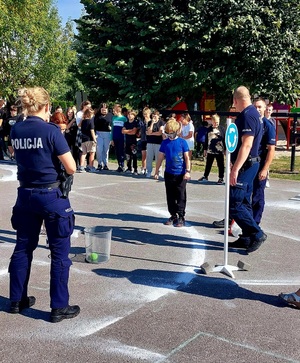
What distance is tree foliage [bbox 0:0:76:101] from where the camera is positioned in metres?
29.7

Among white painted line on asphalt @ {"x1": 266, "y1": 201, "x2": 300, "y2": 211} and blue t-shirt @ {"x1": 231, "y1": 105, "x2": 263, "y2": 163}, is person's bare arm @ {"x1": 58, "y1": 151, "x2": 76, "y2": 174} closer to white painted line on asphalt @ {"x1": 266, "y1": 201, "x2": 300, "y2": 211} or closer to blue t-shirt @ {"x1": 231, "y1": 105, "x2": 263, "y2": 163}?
blue t-shirt @ {"x1": 231, "y1": 105, "x2": 263, "y2": 163}

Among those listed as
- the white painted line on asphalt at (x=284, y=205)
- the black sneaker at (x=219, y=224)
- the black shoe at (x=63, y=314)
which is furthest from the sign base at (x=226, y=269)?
the white painted line on asphalt at (x=284, y=205)

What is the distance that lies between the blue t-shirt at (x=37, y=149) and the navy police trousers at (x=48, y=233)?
131 mm

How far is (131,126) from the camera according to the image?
44.9 feet

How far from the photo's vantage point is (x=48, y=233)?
429cm

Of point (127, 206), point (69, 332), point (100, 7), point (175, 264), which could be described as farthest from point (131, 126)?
point (69, 332)

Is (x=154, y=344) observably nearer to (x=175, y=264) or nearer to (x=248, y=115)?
(x=175, y=264)

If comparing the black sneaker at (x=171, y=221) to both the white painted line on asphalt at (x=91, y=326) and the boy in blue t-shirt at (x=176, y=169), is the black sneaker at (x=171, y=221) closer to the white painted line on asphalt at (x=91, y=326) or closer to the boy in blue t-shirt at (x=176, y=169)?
the boy in blue t-shirt at (x=176, y=169)

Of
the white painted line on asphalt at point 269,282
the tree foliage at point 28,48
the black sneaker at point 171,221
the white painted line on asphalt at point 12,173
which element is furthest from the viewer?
the tree foliage at point 28,48

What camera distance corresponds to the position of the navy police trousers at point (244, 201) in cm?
625

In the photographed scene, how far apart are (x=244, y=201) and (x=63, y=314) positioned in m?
3.12

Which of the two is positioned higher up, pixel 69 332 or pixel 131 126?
pixel 131 126

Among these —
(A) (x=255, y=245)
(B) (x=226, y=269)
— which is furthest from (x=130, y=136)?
(B) (x=226, y=269)

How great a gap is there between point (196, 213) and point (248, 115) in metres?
3.17
